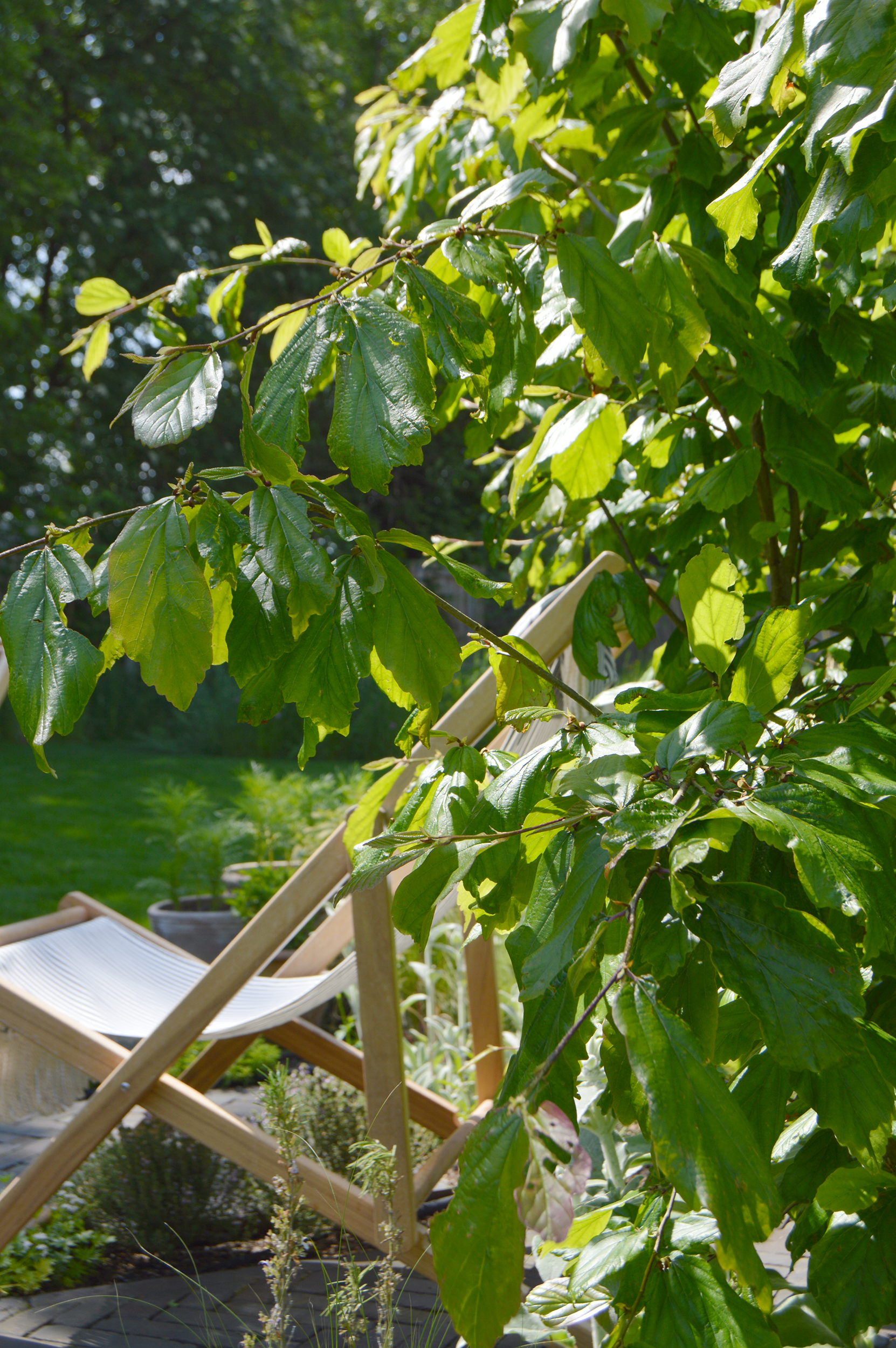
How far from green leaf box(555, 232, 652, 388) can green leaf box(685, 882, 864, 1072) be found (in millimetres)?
448

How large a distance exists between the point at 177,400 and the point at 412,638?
0.24m

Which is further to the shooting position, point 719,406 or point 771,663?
point 719,406

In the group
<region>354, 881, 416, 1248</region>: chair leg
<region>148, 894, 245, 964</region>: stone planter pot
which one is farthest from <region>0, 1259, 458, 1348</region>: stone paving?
<region>148, 894, 245, 964</region>: stone planter pot

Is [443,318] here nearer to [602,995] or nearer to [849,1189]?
[602,995]

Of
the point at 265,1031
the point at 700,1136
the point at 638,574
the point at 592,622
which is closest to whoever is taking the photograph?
the point at 700,1136

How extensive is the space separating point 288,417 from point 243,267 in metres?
0.53

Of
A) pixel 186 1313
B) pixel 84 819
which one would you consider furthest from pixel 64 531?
pixel 84 819

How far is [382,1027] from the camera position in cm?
195

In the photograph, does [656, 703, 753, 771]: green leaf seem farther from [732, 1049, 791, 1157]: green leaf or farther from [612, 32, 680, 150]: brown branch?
[612, 32, 680, 150]: brown branch

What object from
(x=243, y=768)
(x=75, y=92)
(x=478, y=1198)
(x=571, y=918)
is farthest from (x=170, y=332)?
(x=75, y=92)

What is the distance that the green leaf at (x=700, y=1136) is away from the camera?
0.59 metres

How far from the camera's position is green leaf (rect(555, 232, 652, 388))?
927mm

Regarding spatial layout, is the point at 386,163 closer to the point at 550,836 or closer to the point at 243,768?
the point at 550,836

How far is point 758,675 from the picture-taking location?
912 millimetres
